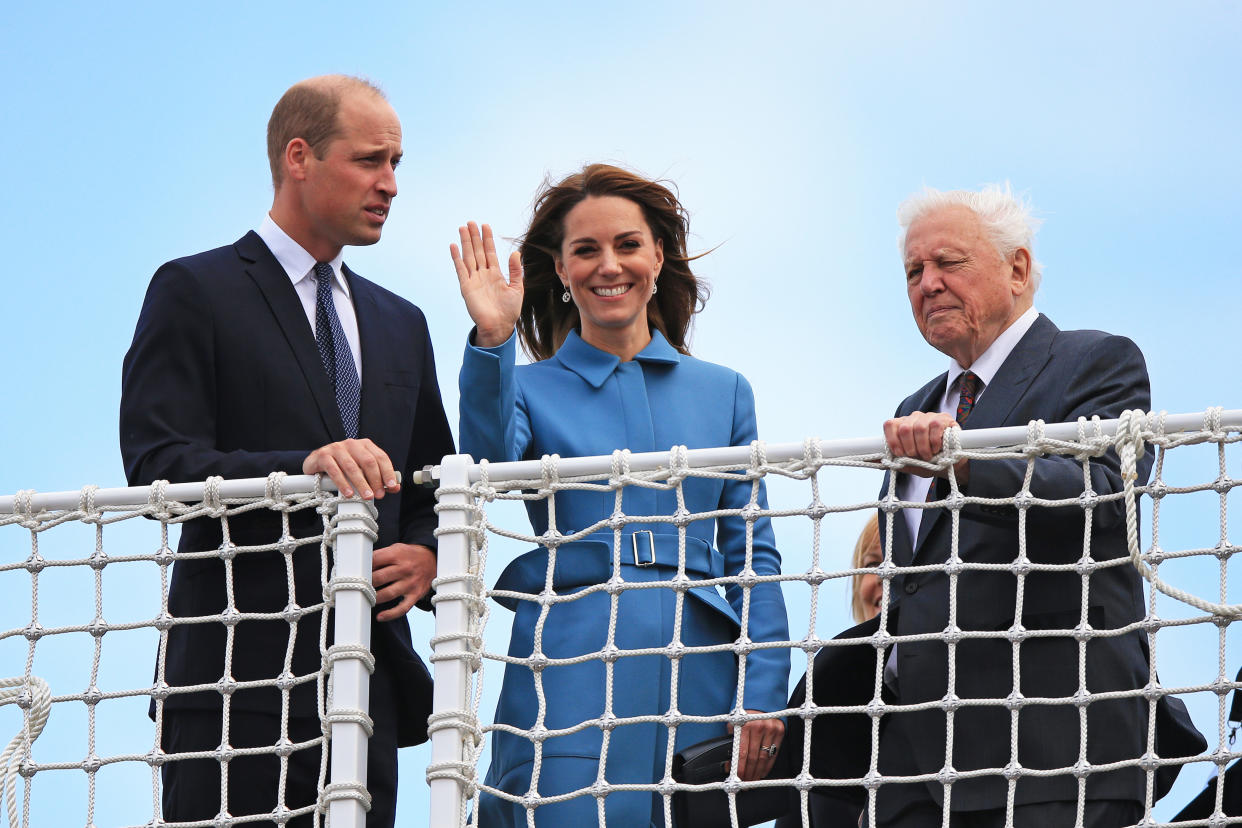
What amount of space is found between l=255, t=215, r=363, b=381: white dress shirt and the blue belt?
2.03 ft

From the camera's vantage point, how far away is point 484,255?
4.38m

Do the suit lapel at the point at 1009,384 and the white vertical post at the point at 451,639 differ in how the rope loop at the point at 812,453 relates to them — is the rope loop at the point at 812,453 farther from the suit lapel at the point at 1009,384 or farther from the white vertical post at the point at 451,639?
the white vertical post at the point at 451,639

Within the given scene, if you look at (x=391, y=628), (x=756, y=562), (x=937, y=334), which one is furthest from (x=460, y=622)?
(x=937, y=334)

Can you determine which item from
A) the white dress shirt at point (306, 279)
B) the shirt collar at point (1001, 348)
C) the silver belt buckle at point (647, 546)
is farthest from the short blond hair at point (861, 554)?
the white dress shirt at point (306, 279)

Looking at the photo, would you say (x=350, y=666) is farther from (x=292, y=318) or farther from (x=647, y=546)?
(x=292, y=318)

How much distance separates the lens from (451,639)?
376cm

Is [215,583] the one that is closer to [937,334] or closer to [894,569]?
[894,569]

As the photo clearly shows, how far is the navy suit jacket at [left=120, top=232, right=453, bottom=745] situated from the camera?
3.99 metres

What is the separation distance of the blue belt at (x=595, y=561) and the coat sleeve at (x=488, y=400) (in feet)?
0.83

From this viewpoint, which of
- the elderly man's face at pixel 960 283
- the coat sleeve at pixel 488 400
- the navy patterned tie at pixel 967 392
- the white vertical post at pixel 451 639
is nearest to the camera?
the white vertical post at pixel 451 639

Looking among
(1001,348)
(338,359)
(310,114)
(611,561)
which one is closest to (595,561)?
(611,561)

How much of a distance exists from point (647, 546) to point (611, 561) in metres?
0.09

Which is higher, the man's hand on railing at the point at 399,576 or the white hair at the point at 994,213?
the white hair at the point at 994,213

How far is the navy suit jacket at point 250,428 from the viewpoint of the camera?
3.99m
